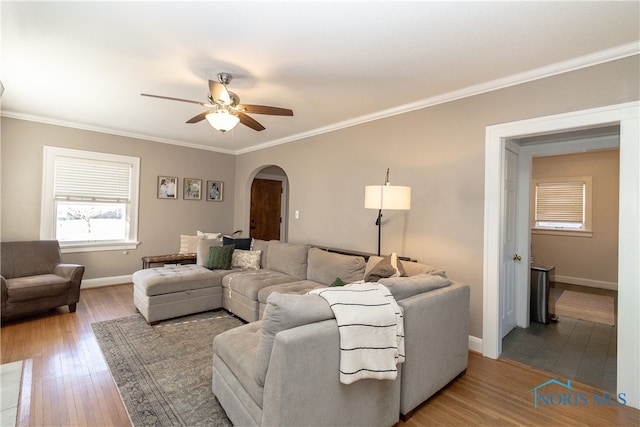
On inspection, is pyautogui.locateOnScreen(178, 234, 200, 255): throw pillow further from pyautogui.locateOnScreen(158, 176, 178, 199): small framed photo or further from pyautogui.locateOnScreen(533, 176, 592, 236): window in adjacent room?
pyautogui.locateOnScreen(533, 176, 592, 236): window in adjacent room

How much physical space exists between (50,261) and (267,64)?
3922mm

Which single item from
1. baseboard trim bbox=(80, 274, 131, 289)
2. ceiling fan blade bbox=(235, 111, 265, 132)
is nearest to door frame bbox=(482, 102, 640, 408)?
ceiling fan blade bbox=(235, 111, 265, 132)

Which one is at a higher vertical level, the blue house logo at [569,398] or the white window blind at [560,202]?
the white window blind at [560,202]

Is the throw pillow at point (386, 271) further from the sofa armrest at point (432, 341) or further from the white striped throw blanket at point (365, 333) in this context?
the white striped throw blanket at point (365, 333)

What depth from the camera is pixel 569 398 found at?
2215 mm

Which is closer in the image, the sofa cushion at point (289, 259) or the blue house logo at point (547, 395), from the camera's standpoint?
the blue house logo at point (547, 395)

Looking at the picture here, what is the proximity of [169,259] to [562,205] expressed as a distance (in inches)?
289

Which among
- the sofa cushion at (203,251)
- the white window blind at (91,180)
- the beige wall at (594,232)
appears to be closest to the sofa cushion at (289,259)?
the sofa cushion at (203,251)

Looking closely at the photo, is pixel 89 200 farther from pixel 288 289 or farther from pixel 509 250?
pixel 509 250

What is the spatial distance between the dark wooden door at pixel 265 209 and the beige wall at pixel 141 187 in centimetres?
83

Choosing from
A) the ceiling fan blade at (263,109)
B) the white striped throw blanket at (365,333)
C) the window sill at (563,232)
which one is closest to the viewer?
the white striped throw blanket at (365,333)

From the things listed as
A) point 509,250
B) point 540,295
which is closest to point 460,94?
point 509,250

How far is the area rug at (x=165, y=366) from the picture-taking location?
6.32 feet

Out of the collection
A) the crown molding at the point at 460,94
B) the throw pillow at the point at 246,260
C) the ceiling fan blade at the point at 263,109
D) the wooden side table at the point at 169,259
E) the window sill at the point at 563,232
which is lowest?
the wooden side table at the point at 169,259
